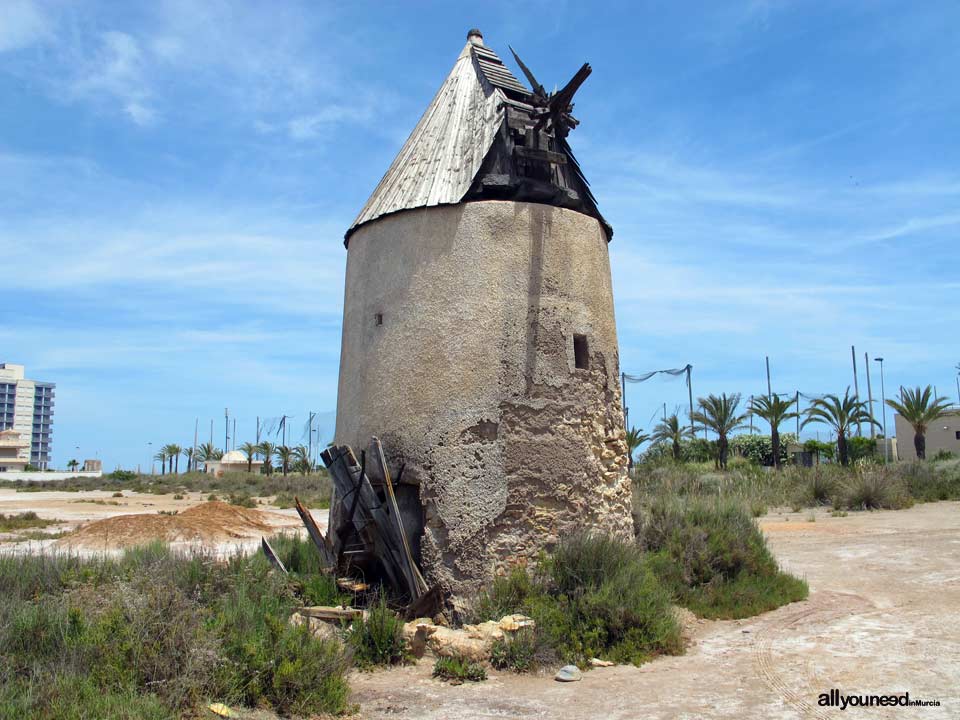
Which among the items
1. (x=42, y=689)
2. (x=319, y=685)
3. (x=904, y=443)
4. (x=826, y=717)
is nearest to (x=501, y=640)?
(x=319, y=685)

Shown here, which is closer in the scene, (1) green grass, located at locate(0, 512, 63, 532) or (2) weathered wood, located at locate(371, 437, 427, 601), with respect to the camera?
(2) weathered wood, located at locate(371, 437, 427, 601)

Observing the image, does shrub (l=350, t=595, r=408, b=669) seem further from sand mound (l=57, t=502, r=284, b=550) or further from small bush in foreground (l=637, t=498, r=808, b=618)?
sand mound (l=57, t=502, r=284, b=550)

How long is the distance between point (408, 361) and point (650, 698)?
163 inches

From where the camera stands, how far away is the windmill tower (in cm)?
807

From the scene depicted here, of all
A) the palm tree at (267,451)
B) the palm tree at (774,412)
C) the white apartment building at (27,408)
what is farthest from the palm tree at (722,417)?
the white apartment building at (27,408)

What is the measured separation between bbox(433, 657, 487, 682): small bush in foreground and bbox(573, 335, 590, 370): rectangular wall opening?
11.5ft

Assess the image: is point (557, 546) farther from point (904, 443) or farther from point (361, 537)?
point (904, 443)

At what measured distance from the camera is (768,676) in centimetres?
635

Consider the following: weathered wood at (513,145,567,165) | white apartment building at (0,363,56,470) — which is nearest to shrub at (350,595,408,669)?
weathered wood at (513,145,567,165)

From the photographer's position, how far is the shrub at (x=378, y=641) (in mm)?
6883

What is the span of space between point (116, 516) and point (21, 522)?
8.04ft

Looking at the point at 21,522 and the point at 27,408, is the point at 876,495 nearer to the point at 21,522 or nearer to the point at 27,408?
the point at 21,522

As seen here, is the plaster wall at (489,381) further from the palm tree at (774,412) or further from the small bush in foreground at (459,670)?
the palm tree at (774,412)

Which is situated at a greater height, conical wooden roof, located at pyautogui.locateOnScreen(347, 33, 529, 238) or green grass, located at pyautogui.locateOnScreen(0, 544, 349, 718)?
conical wooden roof, located at pyautogui.locateOnScreen(347, 33, 529, 238)
